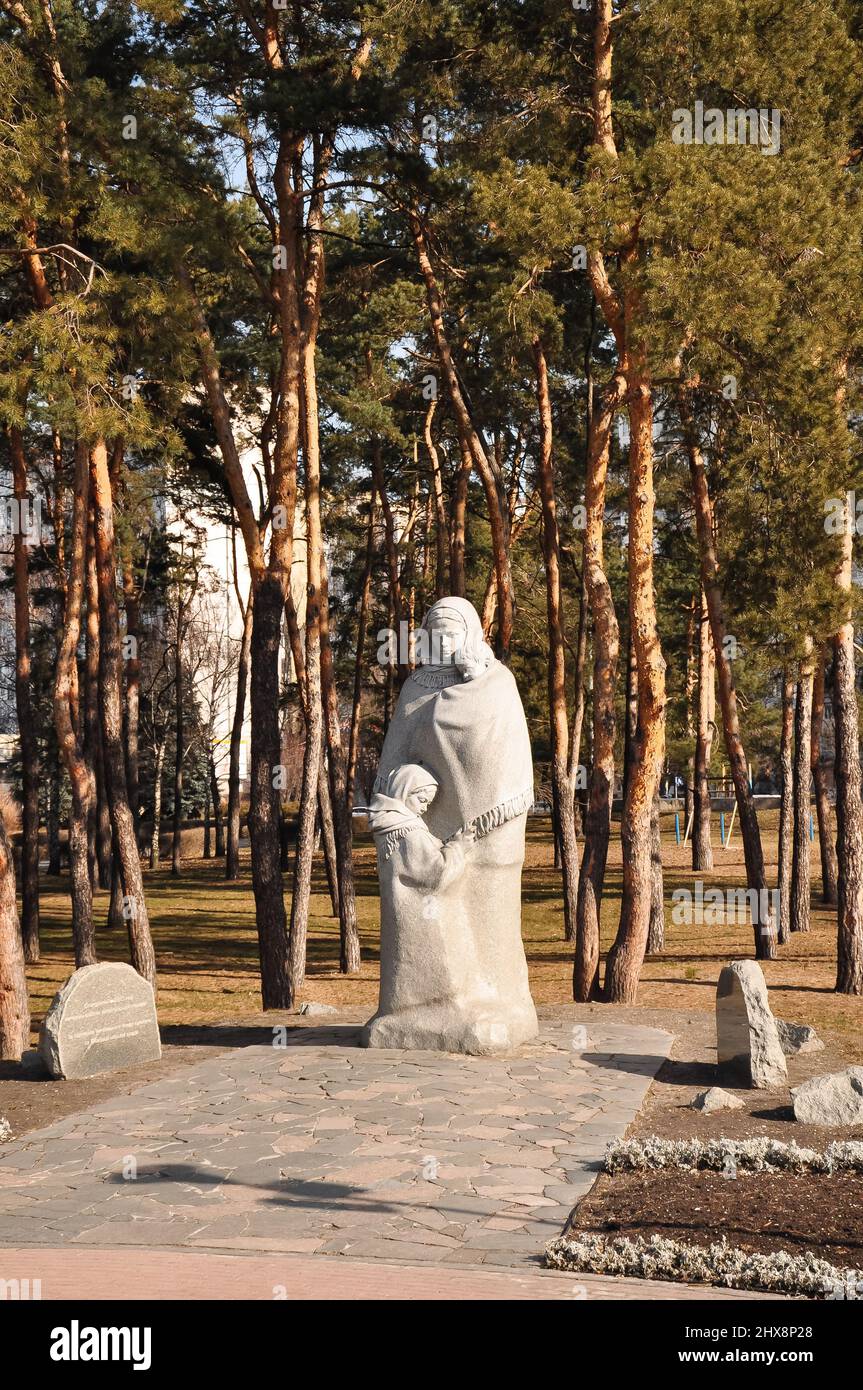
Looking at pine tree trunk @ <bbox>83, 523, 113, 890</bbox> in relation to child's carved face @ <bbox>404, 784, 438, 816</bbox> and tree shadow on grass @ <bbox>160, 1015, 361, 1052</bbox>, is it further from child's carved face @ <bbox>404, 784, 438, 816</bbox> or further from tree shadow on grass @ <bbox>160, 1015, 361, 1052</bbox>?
child's carved face @ <bbox>404, 784, 438, 816</bbox>

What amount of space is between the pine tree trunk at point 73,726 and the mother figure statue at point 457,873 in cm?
813

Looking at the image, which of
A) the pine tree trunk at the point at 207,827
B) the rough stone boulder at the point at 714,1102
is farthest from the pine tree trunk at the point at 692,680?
the rough stone boulder at the point at 714,1102

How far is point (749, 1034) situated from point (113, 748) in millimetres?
9765

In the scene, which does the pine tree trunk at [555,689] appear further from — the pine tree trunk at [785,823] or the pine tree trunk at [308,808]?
the pine tree trunk at [308,808]

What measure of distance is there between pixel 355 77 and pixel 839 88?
5.27 m

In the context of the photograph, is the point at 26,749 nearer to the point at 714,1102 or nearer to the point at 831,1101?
the point at 714,1102

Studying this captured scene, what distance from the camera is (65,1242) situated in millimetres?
6719

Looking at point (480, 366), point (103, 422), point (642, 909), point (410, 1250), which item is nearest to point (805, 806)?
point (642, 909)

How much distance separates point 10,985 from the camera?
1212 centimetres

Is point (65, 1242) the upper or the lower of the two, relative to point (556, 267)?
lower

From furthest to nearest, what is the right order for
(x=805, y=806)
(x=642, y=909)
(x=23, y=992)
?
1. (x=805, y=806)
2. (x=642, y=909)
3. (x=23, y=992)

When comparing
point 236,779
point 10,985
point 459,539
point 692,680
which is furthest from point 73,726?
point 692,680

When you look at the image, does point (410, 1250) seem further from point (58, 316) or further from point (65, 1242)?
point (58, 316)

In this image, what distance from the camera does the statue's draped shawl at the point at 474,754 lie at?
10812mm
